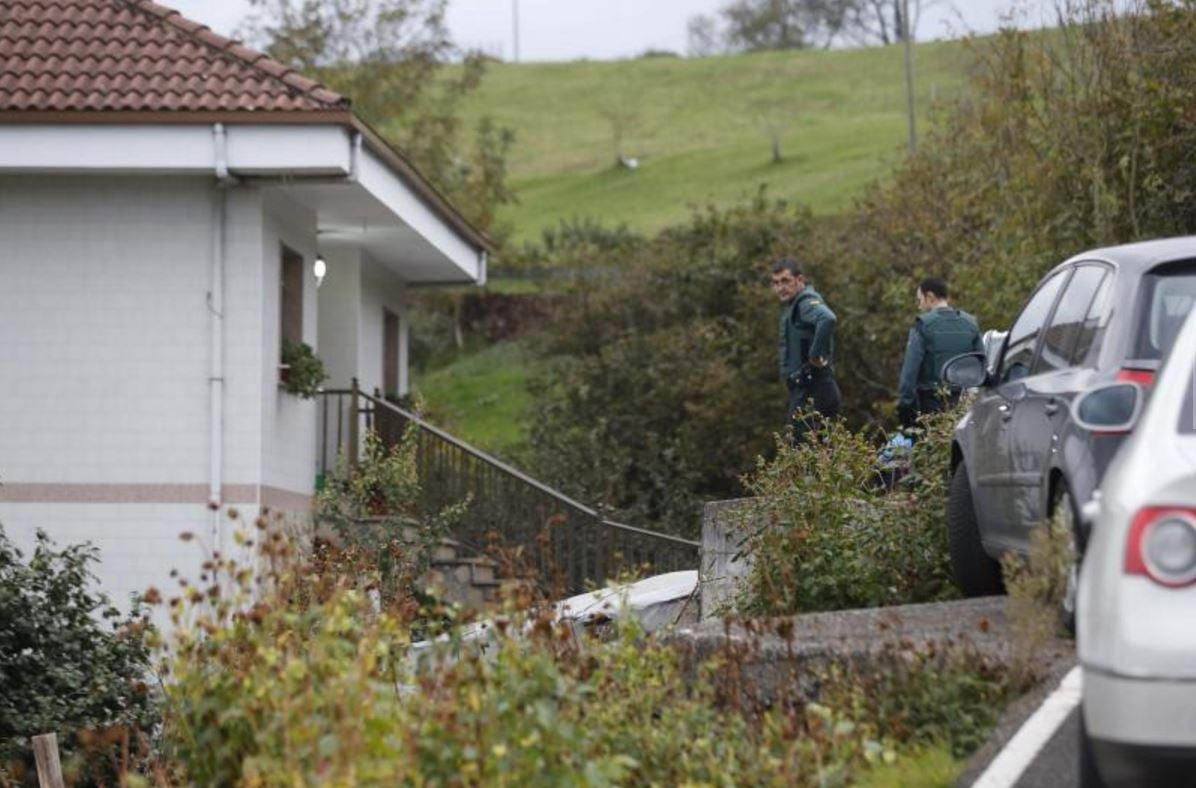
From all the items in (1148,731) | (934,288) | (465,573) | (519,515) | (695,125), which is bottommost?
(465,573)

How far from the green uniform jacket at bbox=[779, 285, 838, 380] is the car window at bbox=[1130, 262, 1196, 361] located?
6.77 meters

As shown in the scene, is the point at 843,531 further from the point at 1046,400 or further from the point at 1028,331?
the point at 1046,400

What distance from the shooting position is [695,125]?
88.6 meters

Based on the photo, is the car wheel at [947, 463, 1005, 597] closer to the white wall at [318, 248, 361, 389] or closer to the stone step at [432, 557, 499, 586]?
the stone step at [432, 557, 499, 586]

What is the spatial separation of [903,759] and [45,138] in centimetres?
1269

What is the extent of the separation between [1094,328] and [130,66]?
40.7 ft

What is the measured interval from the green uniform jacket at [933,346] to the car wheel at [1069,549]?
6.28 m

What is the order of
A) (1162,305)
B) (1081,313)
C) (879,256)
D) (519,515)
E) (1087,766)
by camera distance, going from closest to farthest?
(1087,766) → (1162,305) → (1081,313) → (519,515) → (879,256)

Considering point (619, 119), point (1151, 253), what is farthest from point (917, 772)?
point (619, 119)

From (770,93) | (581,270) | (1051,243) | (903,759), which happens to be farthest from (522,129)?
(903,759)

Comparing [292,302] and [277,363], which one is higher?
[292,302]

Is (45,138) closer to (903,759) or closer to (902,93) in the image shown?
(903,759)

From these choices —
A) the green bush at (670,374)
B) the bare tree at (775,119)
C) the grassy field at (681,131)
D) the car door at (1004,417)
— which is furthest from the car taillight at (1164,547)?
the bare tree at (775,119)

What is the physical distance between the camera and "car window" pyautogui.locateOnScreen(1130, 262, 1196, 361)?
8.09 m
